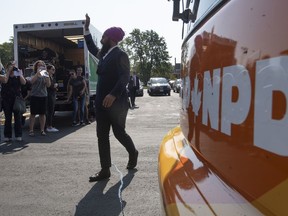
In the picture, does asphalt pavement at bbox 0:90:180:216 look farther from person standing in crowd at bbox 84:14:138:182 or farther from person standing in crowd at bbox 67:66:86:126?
person standing in crowd at bbox 67:66:86:126

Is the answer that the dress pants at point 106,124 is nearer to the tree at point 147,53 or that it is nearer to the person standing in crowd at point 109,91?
the person standing in crowd at point 109,91

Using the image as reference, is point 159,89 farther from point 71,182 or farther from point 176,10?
point 176,10

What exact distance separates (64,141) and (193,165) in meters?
6.61

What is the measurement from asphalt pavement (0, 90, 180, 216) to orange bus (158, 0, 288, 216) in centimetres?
217

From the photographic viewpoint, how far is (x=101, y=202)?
157 inches

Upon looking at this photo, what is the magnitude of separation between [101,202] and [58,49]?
40.0 feet

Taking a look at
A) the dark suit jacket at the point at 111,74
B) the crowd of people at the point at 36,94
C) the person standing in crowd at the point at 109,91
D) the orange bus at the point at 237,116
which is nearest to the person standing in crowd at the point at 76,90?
the crowd of people at the point at 36,94

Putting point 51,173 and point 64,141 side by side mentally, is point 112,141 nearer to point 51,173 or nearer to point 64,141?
point 64,141

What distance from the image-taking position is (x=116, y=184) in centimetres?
459

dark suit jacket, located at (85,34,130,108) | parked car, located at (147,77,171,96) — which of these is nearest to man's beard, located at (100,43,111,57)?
dark suit jacket, located at (85,34,130,108)

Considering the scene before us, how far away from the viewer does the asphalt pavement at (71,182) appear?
3.86 meters

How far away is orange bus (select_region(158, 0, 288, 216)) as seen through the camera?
0.97 m

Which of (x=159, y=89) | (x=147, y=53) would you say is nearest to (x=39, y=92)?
(x=159, y=89)

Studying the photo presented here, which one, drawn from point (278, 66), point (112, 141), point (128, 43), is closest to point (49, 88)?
point (112, 141)
